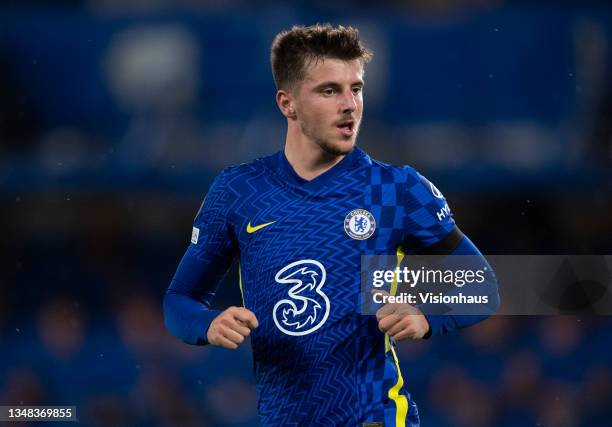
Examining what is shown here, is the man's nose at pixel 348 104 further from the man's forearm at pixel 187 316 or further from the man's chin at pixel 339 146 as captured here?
the man's forearm at pixel 187 316

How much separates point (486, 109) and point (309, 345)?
7.48 metres

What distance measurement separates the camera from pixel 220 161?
11344mm

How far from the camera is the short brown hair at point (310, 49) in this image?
461cm

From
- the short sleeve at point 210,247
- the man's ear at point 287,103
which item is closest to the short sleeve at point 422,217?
the man's ear at point 287,103

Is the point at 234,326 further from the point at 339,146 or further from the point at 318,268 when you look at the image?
the point at 339,146

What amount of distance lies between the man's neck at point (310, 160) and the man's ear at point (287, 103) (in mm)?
112

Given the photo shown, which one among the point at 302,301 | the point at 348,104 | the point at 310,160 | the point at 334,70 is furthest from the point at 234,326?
the point at 334,70

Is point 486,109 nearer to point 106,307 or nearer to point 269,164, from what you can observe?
point 106,307

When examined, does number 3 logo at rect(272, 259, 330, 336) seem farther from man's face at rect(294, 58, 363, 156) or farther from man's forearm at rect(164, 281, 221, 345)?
man's face at rect(294, 58, 363, 156)

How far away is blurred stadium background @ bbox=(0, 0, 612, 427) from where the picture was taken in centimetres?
1081

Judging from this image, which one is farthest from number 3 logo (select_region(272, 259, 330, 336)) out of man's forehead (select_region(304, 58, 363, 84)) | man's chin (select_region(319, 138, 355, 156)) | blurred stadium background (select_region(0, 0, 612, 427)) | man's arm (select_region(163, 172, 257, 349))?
blurred stadium background (select_region(0, 0, 612, 427))

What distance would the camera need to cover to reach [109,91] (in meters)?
12.0

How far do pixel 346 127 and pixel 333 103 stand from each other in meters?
0.11

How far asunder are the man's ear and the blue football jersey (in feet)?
0.63
